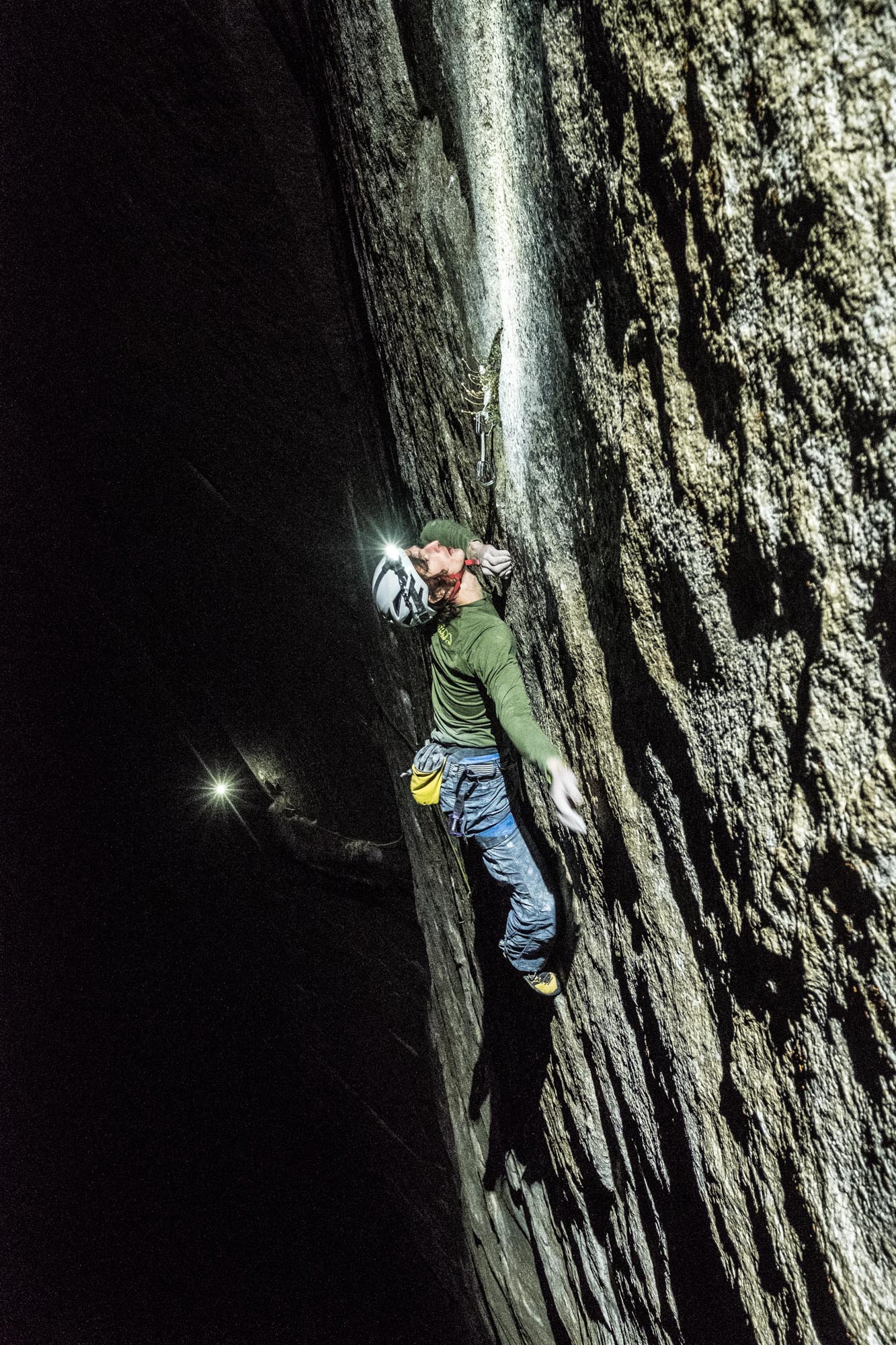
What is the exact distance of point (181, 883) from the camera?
5.52 meters

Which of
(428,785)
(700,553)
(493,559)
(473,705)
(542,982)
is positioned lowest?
(542,982)

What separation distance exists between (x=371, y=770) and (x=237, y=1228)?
4.26 meters

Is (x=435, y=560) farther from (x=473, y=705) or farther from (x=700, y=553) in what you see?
(x=700, y=553)

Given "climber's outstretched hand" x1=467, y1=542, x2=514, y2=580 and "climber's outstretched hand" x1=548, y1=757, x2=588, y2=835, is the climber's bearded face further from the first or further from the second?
"climber's outstretched hand" x1=548, y1=757, x2=588, y2=835

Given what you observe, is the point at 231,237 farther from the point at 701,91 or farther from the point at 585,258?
the point at 701,91

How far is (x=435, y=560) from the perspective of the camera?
1.82 metres

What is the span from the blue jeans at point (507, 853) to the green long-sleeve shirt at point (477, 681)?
76 millimetres

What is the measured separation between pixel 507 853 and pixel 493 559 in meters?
0.81

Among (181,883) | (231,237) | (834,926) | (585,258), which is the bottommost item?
(834,926)

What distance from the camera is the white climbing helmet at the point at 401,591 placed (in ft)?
5.77

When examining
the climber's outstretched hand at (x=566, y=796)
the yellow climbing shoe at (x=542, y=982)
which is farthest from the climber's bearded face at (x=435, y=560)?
the yellow climbing shoe at (x=542, y=982)

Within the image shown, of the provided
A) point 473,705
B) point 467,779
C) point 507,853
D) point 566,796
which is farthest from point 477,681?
point 566,796

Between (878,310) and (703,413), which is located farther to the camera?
(703,413)

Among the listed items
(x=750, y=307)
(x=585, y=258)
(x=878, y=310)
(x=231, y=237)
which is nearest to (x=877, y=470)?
(x=878, y=310)
